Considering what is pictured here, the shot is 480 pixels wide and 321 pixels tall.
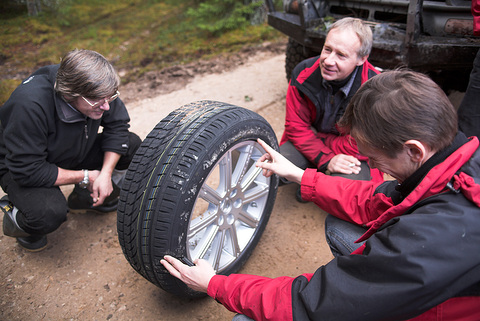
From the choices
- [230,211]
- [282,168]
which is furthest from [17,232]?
[282,168]

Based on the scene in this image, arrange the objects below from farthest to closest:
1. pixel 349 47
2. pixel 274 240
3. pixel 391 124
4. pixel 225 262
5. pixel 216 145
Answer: pixel 274 240 → pixel 349 47 → pixel 225 262 → pixel 216 145 → pixel 391 124

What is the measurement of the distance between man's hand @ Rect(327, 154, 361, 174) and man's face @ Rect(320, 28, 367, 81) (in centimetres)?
58

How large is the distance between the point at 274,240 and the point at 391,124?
5.25 feet

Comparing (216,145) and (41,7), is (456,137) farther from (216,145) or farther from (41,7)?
(41,7)

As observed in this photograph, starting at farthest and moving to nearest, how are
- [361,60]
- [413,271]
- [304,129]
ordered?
[304,129], [361,60], [413,271]

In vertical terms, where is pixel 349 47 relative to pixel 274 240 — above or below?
above

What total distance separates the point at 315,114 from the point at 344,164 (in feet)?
1.55

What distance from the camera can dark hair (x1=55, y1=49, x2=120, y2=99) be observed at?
2.19 m

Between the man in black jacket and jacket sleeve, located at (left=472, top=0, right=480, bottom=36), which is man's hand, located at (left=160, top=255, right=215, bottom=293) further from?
jacket sleeve, located at (left=472, top=0, right=480, bottom=36)

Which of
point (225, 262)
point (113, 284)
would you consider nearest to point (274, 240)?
point (225, 262)

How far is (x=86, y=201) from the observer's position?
290cm

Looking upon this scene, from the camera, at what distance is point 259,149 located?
A: 2256 mm

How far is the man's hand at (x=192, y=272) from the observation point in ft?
5.57

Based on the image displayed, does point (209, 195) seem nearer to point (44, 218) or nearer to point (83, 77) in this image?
point (83, 77)
